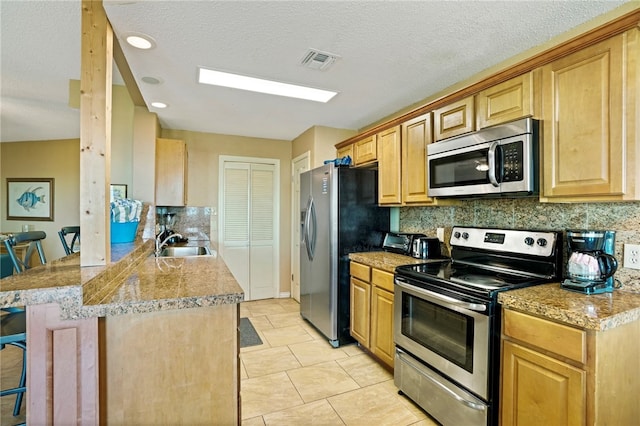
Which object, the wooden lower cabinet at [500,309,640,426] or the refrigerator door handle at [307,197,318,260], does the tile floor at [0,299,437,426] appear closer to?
the wooden lower cabinet at [500,309,640,426]

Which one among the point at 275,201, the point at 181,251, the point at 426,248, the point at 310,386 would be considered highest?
the point at 275,201

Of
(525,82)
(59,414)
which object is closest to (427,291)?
(525,82)

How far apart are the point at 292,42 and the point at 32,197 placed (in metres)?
5.40

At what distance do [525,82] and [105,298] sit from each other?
2.42 m

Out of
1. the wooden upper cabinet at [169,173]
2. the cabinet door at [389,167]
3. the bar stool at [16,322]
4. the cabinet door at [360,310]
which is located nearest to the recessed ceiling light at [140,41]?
the bar stool at [16,322]

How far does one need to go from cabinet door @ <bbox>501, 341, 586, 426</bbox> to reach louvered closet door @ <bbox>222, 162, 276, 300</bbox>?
366 cm

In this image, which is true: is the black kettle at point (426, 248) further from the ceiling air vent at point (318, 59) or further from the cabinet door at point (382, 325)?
the ceiling air vent at point (318, 59)

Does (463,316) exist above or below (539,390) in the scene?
above

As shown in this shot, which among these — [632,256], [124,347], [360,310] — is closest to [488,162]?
[632,256]

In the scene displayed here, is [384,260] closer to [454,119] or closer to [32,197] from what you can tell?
[454,119]

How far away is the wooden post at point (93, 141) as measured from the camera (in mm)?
1531

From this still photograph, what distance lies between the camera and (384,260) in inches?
105

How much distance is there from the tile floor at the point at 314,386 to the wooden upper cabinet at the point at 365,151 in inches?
74.4

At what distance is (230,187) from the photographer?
4.59m
